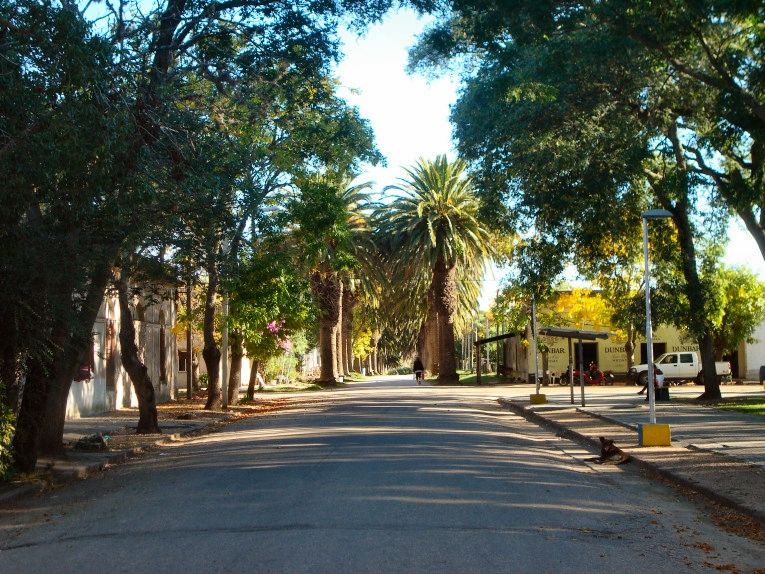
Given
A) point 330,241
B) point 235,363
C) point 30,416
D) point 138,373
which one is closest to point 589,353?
point 330,241

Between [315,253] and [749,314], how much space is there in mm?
33005

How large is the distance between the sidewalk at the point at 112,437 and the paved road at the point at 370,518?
49 cm

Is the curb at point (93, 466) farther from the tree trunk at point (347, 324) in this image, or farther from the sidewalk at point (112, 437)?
the tree trunk at point (347, 324)

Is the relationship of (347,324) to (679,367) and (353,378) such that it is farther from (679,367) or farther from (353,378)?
(679,367)

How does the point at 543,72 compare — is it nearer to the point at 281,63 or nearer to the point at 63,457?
the point at 281,63

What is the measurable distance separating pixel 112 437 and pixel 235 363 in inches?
528

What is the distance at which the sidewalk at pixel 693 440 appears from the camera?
1154 cm

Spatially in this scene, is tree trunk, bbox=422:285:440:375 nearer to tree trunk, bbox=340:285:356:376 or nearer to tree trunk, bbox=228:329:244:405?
tree trunk, bbox=340:285:356:376

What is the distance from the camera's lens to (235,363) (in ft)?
112

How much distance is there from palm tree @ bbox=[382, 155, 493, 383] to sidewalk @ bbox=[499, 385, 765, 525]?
2140 centimetres

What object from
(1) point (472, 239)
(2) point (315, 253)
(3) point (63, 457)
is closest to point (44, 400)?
(3) point (63, 457)

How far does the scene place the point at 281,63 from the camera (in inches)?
623

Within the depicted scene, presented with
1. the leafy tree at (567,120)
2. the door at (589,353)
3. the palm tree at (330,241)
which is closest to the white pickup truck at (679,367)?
the door at (589,353)

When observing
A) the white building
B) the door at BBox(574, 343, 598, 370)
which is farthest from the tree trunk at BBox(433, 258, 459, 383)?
the white building
